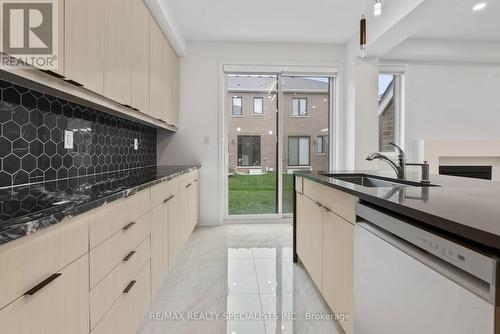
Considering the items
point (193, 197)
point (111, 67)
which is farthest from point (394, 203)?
point (193, 197)

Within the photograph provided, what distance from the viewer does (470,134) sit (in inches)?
174

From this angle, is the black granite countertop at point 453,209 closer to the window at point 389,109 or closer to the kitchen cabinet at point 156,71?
the kitchen cabinet at point 156,71

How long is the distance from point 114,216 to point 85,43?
3.00 ft

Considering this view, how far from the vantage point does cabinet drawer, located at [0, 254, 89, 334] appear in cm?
69

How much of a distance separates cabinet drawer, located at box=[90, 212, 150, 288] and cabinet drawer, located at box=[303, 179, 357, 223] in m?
1.10

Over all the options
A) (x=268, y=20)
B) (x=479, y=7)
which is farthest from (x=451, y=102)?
(x=268, y=20)

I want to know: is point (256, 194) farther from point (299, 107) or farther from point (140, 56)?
point (140, 56)

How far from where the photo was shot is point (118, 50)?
185cm

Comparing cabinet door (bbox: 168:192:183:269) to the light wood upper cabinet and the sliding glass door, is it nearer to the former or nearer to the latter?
the light wood upper cabinet

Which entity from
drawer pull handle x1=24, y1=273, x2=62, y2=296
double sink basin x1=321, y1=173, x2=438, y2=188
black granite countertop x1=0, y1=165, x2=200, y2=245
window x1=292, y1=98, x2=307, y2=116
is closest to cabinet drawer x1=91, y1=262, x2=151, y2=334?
drawer pull handle x1=24, y1=273, x2=62, y2=296

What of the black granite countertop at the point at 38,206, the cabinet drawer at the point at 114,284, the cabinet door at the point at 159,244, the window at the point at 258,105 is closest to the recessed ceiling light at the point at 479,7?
the window at the point at 258,105

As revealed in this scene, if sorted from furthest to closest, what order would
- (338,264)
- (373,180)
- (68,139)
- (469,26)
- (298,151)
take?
(298,151) → (469,26) → (373,180) → (68,139) → (338,264)

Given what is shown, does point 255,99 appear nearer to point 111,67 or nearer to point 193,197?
point 193,197

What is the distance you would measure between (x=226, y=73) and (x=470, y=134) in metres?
3.91
